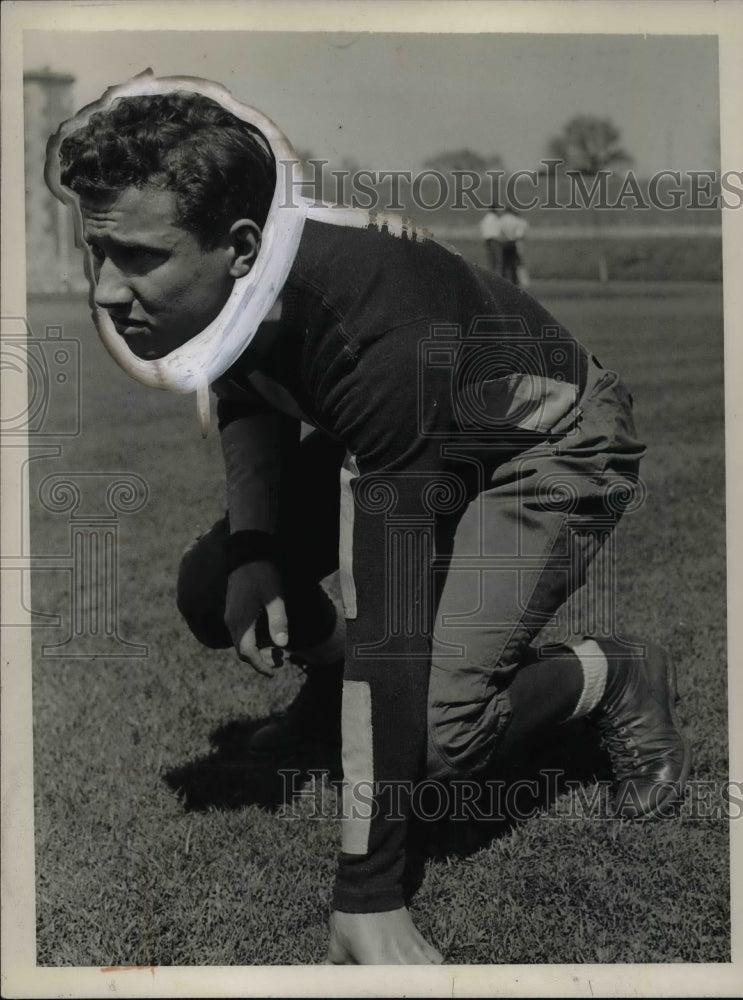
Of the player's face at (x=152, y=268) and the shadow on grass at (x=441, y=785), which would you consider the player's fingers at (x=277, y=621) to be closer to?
the shadow on grass at (x=441, y=785)

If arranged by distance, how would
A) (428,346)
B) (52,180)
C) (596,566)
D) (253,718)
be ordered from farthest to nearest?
(596,566) → (253,718) → (52,180) → (428,346)

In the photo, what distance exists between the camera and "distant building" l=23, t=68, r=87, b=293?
97.9 inches

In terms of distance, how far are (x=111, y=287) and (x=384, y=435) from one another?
1.82 feet

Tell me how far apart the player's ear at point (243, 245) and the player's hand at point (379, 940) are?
1.18 metres

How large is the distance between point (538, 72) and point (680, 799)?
4.93 feet

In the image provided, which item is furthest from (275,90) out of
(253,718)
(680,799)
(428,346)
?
(680,799)

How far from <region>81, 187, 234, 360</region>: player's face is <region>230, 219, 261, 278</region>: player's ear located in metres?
0.01

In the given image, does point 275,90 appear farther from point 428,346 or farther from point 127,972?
point 127,972

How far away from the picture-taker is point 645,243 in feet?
10.5

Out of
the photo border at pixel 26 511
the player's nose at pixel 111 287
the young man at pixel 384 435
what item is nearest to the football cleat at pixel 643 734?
the young man at pixel 384 435

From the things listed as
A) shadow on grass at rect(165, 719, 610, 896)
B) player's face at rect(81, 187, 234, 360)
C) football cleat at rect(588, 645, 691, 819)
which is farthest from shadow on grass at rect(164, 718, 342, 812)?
player's face at rect(81, 187, 234, 360)

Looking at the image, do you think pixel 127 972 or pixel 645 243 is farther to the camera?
pixel 645 243

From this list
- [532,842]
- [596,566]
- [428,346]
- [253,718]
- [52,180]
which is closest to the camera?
[428,346]

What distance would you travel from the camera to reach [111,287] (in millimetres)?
2285
